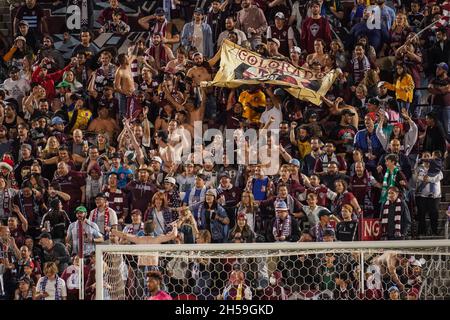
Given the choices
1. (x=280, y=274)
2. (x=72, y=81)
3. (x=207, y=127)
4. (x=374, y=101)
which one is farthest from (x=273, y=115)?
(x=280, y=274)

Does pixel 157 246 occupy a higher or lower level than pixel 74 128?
lower

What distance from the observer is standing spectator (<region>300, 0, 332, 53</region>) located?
24750 mm

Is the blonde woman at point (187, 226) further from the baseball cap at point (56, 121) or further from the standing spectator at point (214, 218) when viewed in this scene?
the baseball cap at point (56, 121)

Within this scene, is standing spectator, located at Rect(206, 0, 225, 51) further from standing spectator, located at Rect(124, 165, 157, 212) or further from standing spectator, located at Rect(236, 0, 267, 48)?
standing spectator, located at Rect(124, 165, 157, 212)

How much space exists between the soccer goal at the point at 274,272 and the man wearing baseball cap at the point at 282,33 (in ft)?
19.5

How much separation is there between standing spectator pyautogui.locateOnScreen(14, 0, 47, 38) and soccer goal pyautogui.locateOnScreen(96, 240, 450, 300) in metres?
7.63

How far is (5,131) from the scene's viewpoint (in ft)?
79.1

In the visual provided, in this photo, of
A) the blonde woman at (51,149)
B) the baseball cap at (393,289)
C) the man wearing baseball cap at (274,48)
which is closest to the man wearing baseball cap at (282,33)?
the man wearing baseball cap at (274,48)

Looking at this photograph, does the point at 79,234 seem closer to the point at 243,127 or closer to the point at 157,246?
the point at 243,127

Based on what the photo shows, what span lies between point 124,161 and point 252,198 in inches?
82.2

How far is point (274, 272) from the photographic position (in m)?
19.2

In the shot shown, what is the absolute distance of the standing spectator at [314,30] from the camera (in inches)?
974
